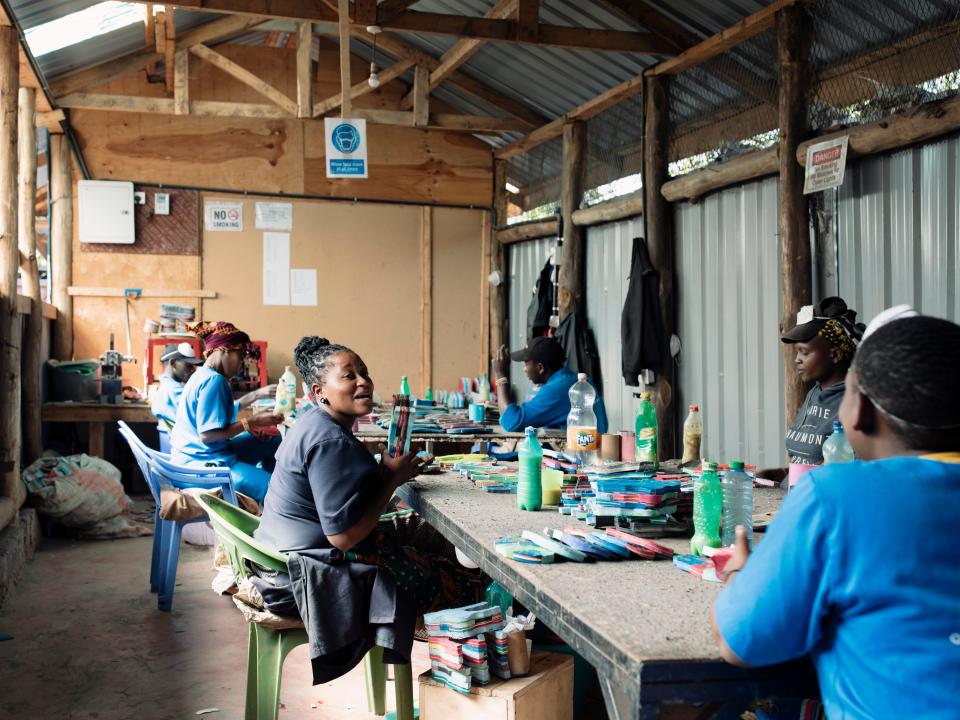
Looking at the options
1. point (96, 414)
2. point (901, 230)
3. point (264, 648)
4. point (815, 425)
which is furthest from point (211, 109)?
point (264, 648)

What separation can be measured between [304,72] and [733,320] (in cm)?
473

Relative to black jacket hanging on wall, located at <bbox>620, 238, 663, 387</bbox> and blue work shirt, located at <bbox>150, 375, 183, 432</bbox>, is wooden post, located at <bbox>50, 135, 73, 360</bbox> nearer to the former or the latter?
blue work shirt, located at <bbox>150, 375, 183, 432</bbox>

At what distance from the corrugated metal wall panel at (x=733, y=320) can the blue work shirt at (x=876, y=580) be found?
4.89 metres

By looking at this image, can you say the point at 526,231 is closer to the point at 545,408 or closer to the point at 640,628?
the point at 545,408

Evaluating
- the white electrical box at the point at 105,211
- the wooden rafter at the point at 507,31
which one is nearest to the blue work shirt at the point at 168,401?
the wooden rafter at the point at 507,31

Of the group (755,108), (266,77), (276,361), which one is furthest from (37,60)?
(755,108)

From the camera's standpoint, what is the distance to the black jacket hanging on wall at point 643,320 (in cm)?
741

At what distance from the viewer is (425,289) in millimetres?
10578

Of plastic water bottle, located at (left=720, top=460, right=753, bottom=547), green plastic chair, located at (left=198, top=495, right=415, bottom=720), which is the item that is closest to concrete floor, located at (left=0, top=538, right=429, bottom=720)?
green plastic chair, located at (left=198, top=495, right=415, bottom=720)

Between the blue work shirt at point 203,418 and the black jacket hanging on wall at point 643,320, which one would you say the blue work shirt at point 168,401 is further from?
the black jacket hanging on wall at point 643,320

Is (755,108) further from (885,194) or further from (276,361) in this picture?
(276,361)

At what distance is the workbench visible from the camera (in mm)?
8523

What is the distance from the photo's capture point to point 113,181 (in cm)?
955

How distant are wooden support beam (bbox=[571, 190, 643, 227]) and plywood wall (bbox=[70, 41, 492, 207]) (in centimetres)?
219
